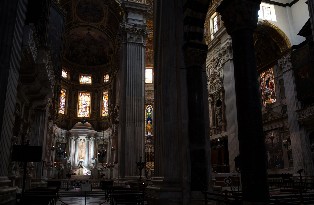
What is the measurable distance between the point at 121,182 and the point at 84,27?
19.8 m

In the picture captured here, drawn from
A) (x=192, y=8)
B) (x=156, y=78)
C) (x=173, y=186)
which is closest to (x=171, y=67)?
(x=156, y=78)

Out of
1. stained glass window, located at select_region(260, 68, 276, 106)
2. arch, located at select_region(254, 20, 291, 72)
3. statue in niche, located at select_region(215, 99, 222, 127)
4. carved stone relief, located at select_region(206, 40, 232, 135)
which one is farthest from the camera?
statue in niche, located at select_region(215, 99, 222, 127)

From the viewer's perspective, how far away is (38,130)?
50.5ft

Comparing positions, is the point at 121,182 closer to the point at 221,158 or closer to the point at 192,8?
the point at 221,158

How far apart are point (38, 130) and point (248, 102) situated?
1301cm

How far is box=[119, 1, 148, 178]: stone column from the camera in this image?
1675 centimetres

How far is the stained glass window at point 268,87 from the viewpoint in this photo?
20.3 m

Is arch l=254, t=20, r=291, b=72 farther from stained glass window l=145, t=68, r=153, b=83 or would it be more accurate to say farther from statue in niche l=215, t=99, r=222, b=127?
stained glass window l=145, t=68, r=153, b=83

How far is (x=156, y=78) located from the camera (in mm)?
9023

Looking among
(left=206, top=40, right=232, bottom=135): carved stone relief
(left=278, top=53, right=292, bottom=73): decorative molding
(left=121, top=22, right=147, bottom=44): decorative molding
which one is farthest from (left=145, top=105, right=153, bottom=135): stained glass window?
(left=278, top=53, right=292, bottom=73): decorative molding

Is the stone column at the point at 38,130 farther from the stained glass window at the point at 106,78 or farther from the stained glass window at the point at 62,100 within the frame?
the stained glass window at the point at 106,78

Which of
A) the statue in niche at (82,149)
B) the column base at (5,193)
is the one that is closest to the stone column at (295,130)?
the column base at (5,193)

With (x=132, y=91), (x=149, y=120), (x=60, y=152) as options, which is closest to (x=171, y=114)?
(x=132, y=91)

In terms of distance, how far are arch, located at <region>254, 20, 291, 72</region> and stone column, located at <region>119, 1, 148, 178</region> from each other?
833cm
